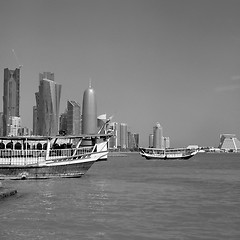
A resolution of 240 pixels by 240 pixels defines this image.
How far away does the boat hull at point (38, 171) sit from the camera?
3819 cm

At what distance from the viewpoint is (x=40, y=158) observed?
128 feet

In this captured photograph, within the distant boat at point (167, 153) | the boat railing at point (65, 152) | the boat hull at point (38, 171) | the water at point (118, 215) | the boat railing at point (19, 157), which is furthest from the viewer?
the distant boat at point (167, 153)

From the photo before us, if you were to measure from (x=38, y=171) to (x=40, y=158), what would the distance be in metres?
1.31

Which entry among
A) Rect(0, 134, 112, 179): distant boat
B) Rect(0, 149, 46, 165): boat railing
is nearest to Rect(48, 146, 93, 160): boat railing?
Rect(0, 134, 112, 179): distant boat

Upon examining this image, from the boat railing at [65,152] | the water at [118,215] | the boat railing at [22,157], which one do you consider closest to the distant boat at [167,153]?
the boat railing at [65,152]

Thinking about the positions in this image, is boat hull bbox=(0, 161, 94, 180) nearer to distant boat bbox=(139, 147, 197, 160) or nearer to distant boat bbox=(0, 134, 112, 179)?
distant boat bbox=(0, 134, 112, 179)

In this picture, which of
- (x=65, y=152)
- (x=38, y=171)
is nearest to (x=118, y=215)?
(x=38, y=171)

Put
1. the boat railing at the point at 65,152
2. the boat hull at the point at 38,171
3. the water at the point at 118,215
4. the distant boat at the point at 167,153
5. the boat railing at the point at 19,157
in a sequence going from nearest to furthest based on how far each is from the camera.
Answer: the water at the point at 118,215 → the boat hull at the point at 38,171 → the boat railing at the point at 19,157 → the boat railing at the point at 65,152 → the distant boat at the point at 167,153

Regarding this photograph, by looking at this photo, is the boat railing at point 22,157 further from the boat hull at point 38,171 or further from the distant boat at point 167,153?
the distant boat at point 167,153

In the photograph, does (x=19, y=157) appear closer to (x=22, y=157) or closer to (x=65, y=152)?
(x=22, y=157)

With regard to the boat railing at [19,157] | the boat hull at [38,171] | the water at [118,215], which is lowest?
the water at [118,215]

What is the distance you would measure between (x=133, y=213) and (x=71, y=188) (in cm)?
1271

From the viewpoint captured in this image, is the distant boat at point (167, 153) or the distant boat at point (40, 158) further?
the distant boat at point (167, 153)

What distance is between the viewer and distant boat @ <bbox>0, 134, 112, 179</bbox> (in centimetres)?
3834
